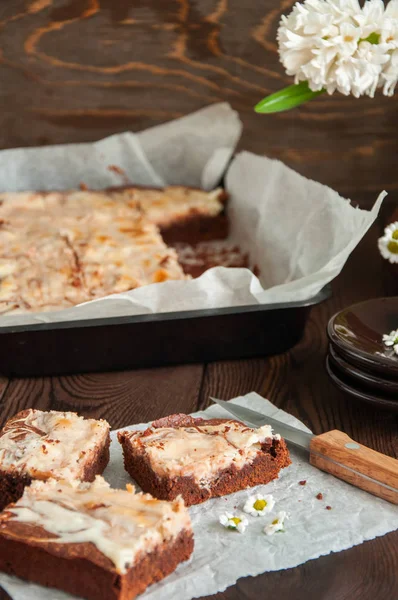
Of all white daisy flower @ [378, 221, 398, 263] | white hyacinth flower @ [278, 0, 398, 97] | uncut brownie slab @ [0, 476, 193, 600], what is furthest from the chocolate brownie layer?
uncut brownie slab @ [0, 476, 193, 600]

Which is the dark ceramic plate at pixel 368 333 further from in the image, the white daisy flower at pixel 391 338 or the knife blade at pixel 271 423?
the knife blade at pixel 271 423

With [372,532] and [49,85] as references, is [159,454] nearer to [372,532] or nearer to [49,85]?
[372,532]

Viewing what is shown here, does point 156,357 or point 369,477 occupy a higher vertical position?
point 369,477

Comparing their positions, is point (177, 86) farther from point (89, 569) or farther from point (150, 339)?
point (89, 569)

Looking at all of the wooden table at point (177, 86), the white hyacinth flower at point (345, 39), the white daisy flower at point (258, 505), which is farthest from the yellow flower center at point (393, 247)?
the white daisy flower at point (258, 505)

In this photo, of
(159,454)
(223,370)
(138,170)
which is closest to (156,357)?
(223,370)

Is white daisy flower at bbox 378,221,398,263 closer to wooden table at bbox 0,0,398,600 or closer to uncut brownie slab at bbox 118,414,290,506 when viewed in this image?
wooden table at bbox 0,0,398,600

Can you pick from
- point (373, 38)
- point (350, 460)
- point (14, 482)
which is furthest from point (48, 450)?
point (373, 38)
